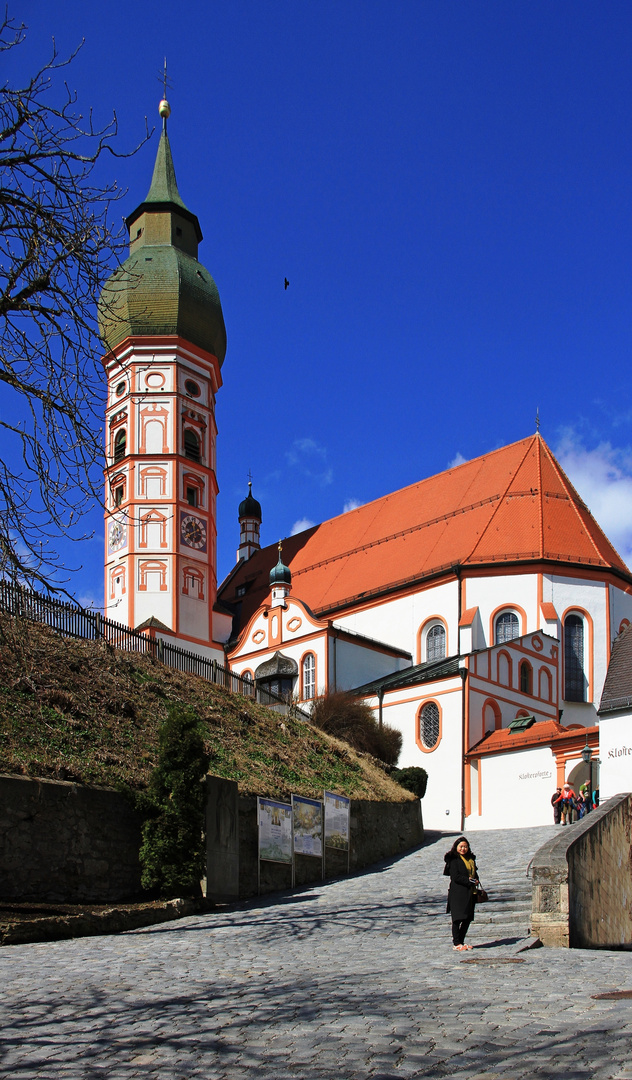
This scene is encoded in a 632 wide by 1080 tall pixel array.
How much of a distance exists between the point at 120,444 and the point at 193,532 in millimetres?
4792

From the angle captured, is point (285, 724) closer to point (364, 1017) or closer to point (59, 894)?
point (59, 894)

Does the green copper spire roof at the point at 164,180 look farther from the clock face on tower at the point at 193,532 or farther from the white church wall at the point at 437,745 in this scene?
the white church wall at the point at 437,745

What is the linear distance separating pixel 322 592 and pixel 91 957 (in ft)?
115

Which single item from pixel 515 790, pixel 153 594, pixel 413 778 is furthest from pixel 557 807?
pixel 153 594

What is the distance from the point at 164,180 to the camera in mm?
48094

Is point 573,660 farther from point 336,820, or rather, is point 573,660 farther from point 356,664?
point 336,820

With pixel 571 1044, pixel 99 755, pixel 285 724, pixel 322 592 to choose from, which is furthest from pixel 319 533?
pixel 571 1044

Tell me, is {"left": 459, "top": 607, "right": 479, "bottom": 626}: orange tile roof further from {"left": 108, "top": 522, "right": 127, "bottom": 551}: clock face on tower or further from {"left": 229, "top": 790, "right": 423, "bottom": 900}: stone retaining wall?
{"left": 108, "top": 522, "right": 127, "bottom": 551}: clock face on tower

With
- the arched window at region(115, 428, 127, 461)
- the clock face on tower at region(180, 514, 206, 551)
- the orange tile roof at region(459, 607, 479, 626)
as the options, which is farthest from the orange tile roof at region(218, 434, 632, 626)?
the arched window at region(115, 428, 127, 461)

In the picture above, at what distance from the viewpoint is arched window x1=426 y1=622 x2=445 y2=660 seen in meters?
38.5

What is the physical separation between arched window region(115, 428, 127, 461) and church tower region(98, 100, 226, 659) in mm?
41

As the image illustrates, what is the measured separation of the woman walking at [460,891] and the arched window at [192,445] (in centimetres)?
3484

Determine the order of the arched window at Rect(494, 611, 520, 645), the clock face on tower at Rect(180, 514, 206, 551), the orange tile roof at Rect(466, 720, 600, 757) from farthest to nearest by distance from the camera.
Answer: the clock face on tower at Rect(180, 514, 206, 551) → the arched window at Rect(494, 611, 520, 645) → the orange tile roof at Rect(466, 720, 600, 757)

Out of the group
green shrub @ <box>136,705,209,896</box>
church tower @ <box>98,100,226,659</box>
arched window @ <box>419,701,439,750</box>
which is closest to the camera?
green shrub @ <box>136,705,209,896</box>
